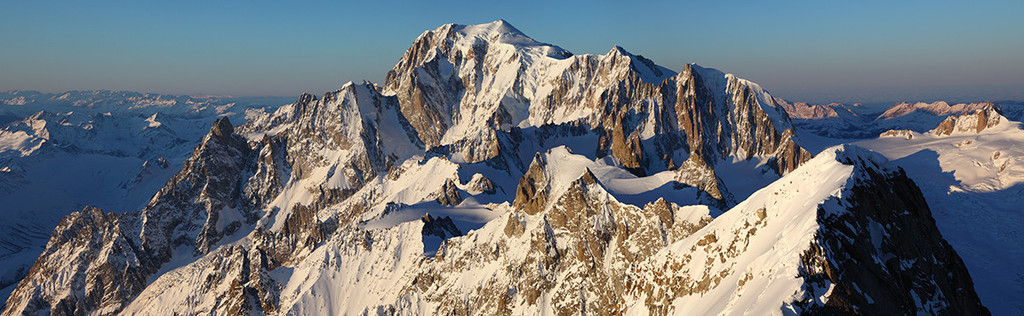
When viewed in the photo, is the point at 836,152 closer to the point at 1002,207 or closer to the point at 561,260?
the point at 561,260

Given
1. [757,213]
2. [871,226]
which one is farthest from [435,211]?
[871,226]

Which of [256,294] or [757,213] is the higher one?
[757,213]

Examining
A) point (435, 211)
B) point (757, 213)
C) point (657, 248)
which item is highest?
point (757, 213)

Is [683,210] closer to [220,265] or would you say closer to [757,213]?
[757,213]

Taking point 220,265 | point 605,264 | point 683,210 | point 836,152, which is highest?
point 836,152

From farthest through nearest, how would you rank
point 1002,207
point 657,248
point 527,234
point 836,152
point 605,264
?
point 1002,207, point 527,234, point 605,264, point 657,248, point 836,152

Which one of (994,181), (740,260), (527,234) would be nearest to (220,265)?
(527,234)

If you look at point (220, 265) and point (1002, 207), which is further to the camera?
point (220, 265)

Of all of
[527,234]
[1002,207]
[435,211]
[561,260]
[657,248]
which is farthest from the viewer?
[435,211]

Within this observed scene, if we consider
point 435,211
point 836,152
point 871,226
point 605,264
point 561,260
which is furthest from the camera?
point 435,211
